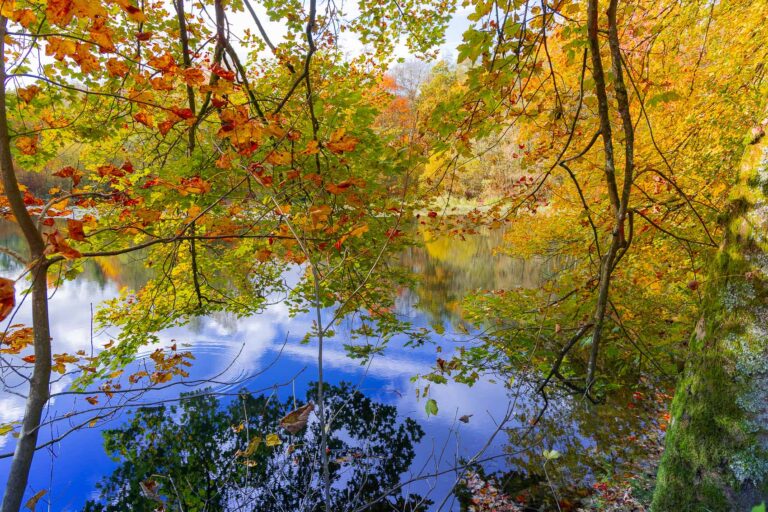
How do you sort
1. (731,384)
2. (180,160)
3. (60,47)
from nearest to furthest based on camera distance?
(731,384)
(60,47)
(180,160)

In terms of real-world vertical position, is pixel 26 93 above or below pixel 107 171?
above

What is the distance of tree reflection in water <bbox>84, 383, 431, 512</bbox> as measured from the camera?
14.2 feet

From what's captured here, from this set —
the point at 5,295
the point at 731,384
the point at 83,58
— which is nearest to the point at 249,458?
the point at 83,58

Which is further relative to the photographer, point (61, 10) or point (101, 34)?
point (101, 34)

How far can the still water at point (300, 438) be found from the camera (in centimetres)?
438

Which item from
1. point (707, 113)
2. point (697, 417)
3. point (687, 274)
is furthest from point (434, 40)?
point (697, 417)

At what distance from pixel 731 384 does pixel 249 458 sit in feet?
15.2

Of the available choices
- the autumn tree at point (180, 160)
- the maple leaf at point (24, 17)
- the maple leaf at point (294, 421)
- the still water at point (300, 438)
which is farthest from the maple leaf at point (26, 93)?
the still water at point (300, 438)

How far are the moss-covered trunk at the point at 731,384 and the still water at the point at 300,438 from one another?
65.5 inches

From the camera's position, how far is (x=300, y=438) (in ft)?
17.4

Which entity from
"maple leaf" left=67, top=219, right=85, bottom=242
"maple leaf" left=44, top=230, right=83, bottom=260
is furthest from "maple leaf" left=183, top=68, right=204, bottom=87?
"maple leaf" left=44, top=230, right=83, bottom=260

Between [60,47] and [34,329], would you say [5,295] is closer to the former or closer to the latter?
[34,329]

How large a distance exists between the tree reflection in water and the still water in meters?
0.02

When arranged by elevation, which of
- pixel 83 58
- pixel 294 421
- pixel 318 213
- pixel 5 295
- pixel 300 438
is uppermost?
pixel 83 58
